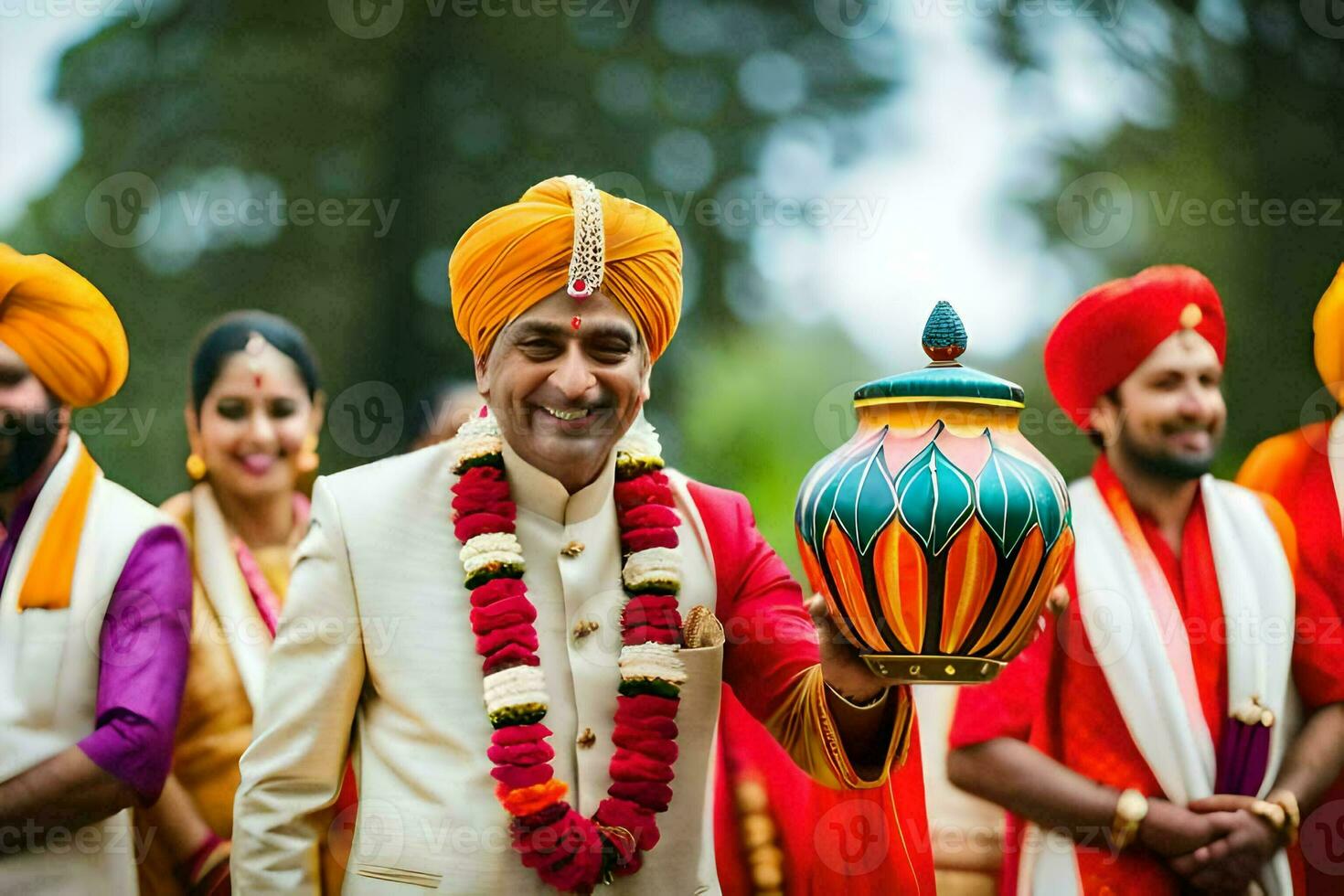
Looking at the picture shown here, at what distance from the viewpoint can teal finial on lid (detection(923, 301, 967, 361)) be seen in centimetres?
297

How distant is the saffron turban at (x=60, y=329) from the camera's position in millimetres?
4281

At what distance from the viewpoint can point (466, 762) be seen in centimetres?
296

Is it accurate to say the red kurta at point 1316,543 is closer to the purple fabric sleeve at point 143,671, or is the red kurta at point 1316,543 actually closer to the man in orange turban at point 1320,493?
the man in orange turban at point 1320,493

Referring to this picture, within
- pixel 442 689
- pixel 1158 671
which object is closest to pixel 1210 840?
pixel 1158 671

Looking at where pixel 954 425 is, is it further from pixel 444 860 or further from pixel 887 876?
pixel 887 876

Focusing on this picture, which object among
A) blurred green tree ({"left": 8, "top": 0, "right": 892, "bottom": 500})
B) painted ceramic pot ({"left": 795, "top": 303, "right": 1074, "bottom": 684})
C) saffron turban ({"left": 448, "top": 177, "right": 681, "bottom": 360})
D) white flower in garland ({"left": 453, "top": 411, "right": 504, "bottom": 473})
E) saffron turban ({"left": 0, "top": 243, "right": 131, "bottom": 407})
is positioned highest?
blurred green tree ({"left": 8, "top": 0, "right": 892, "bottom": 500})

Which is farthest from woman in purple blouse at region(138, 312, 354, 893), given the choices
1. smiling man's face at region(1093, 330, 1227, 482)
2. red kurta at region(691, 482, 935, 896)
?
smiling man's face at region(1093, 330, 1227, 482)

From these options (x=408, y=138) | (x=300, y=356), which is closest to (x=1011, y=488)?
(x=300, y=356)

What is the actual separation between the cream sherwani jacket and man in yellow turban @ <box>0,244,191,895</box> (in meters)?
1.03

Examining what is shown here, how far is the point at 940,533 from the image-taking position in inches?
108

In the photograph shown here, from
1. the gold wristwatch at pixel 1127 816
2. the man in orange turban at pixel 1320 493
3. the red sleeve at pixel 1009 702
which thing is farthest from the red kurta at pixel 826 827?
the man in orange turban at pixel 1320 493

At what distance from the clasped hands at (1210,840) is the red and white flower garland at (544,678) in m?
1.90

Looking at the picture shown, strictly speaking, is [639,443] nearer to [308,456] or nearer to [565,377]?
[565,377]

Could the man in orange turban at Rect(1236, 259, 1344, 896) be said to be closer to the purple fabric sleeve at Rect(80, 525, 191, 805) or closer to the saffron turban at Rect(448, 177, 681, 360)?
the saffron turban at Rect(448, 177, 681, 360)
